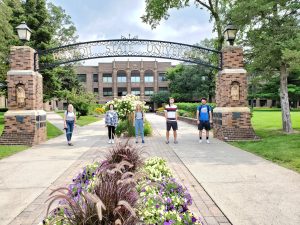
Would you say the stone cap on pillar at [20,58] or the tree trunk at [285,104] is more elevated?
the stone cap on pillar at [20,58]

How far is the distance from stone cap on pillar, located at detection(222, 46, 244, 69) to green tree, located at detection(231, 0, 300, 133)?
0.66 meters

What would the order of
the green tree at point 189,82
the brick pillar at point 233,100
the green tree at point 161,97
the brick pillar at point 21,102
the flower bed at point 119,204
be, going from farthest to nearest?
the green tree at point 161,97
the green tree at point 189,82
the brick pillar at point 233,100
the brick pillar at point 21,102
the flower bed at point 119,204

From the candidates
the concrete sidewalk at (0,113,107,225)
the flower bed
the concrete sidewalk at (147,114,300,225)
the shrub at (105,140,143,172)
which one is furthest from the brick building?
the flower bed

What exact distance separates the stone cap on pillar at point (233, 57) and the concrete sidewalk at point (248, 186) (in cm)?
503

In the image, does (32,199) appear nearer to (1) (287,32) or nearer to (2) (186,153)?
(2) (186,153)

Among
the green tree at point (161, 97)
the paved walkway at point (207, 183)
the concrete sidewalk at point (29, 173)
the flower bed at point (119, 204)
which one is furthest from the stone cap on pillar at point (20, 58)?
the green tree at point (161, 97)

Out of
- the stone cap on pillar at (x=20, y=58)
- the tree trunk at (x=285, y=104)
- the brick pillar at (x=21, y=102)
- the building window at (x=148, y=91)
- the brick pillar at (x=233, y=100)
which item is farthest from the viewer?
the building window at (x=148, y=91)

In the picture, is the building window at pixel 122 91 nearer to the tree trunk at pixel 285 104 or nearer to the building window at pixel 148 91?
the building window at pixel 148 91

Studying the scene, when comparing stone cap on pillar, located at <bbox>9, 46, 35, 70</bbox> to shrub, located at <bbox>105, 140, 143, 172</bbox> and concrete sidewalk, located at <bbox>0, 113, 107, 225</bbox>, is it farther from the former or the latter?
shrub, located at <bbox>105, 140, 143, 172</bbox>

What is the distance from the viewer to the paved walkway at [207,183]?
170 inches

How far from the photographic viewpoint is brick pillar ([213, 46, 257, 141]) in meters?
12.9

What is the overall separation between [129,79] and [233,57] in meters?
58.5

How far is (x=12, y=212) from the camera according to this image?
448 cm

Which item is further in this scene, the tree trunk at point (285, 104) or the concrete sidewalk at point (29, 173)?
the tree trunk at point (285, 104)
